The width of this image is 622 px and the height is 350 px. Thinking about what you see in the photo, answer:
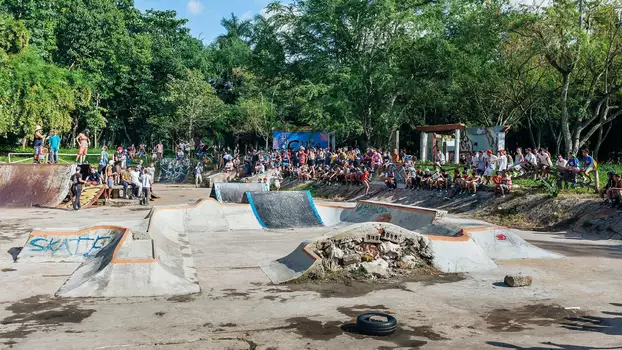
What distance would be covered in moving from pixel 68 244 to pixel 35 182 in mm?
11976

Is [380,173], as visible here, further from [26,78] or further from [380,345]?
[26,78]

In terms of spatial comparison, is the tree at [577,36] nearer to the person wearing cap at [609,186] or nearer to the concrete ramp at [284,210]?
the person wearing cap at [609,186]

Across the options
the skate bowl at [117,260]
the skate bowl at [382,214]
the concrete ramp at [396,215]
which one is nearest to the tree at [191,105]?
the skate bowl at [382,214]

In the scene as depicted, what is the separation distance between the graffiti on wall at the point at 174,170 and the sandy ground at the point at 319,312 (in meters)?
29.7

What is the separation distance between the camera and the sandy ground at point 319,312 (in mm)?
6922

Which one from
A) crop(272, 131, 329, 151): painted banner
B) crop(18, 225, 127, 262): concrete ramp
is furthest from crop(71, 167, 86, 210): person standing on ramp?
crop(272, 131, 329, 151): painted banner

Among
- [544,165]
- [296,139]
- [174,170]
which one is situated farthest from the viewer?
[296,139]

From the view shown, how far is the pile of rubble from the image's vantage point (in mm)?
10688

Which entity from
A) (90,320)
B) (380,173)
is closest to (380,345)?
(90,320)

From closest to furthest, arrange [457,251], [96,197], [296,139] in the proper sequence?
[457,251]
[96,197]
[296,139]

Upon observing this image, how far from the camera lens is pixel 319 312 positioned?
8.27 meters

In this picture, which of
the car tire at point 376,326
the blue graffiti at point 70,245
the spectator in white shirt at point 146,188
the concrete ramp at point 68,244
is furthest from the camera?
the spectator in white shirt at point 146,188

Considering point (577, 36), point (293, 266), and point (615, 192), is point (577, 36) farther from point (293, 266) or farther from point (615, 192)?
point (293, 266)

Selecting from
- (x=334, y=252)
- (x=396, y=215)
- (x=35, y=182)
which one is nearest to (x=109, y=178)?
(x=35, y=182)
